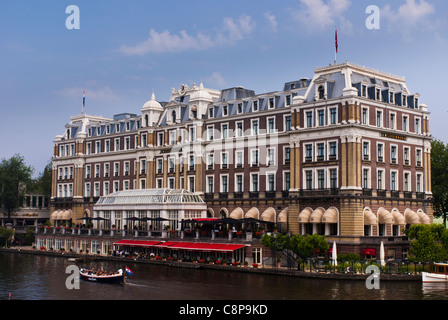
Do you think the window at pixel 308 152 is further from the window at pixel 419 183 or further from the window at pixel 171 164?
the window at pixel 171 164

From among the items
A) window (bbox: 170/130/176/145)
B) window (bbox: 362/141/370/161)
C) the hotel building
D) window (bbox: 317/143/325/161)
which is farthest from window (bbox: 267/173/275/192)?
window (bbox: 170/130/176/145)

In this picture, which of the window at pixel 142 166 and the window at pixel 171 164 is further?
the window at pixel 142 166

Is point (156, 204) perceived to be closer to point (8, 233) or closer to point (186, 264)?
point (186, 264)

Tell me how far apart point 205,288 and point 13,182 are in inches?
3628

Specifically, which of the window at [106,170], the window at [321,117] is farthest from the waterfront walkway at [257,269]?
the window at [321,117]

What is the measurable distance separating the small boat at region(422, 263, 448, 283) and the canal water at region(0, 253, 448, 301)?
3.84 feet

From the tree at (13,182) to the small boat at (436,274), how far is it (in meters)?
101

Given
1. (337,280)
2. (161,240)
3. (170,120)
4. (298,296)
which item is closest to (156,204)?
(161,240)

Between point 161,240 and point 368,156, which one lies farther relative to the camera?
point 161,240

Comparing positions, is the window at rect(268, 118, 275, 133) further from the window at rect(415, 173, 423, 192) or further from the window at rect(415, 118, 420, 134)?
the window at rect(415, 173, 423, 192)

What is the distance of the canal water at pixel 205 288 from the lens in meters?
57.6

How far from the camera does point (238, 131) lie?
3831 inches

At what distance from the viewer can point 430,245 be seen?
232ft
